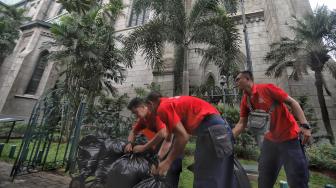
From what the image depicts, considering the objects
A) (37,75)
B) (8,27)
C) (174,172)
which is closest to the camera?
(174,172)

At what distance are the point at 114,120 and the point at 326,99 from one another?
36.3ft

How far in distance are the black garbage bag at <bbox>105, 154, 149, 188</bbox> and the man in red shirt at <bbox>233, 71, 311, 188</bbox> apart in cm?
145

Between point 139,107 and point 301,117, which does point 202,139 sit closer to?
point 139,107

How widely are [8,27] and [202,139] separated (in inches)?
945

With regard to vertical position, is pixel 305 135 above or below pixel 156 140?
above

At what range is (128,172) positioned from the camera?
2371mm

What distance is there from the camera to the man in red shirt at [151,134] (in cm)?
246

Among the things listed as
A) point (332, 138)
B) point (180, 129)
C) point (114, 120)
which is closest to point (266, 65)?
point (332, 138)

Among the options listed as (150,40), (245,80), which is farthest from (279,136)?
(150,40)

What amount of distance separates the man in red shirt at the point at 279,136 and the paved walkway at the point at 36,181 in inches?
132

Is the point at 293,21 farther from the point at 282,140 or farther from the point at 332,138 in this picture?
the point at 282,140

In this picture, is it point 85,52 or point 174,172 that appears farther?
point 85,52

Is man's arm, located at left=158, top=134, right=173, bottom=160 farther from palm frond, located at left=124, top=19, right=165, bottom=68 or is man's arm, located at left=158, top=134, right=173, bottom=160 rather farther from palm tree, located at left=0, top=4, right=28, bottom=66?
palm tree, located at left=0, top=4, right=28, bottom=66

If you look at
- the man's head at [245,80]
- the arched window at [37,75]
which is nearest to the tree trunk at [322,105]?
the man's head at [245,80]
